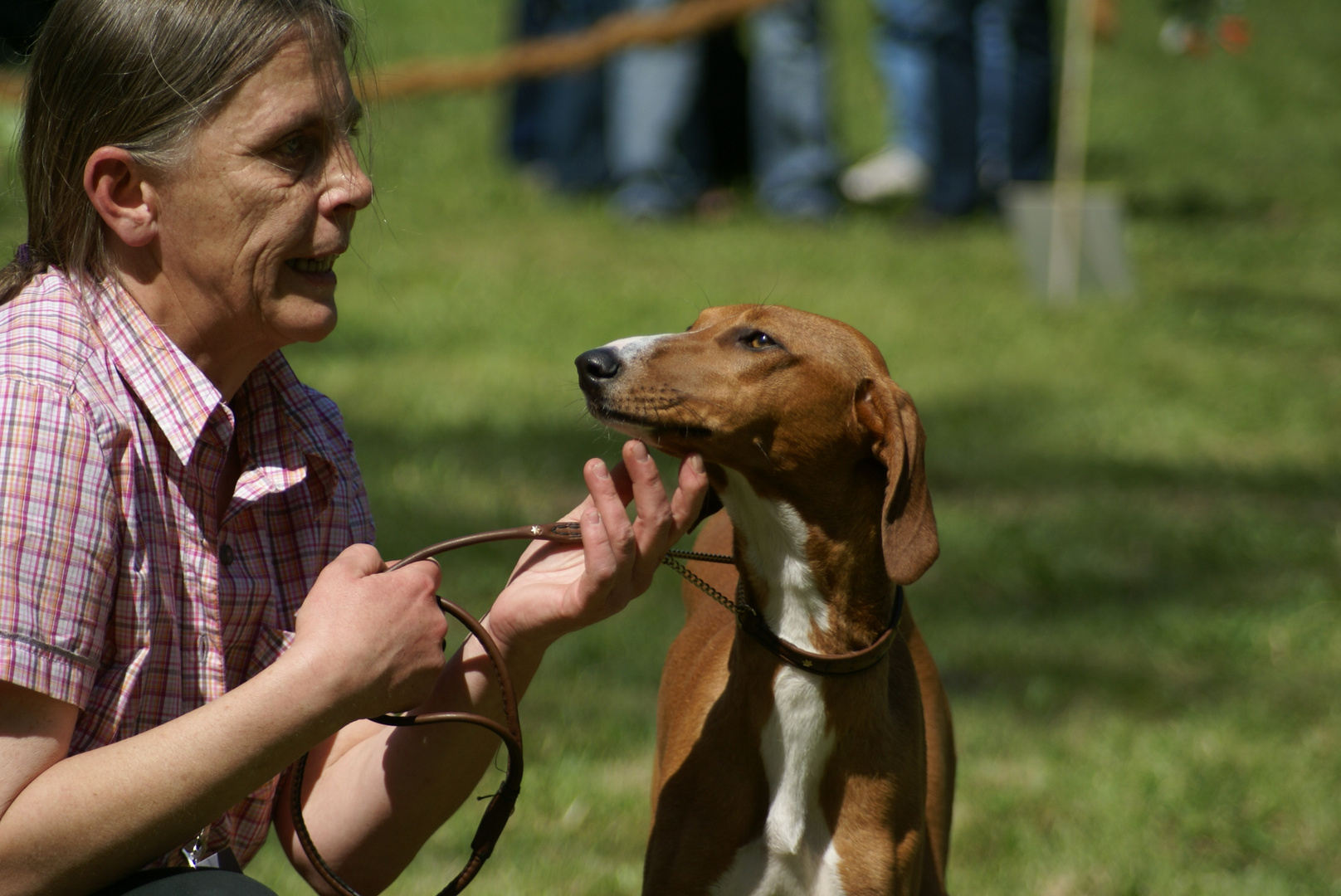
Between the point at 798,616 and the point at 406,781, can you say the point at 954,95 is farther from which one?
the point at 406,781

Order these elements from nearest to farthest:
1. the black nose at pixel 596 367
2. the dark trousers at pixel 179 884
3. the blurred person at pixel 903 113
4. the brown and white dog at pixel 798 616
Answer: the dark trousers at pixel 179 884 < the black nose at pixel 596 367 < the brown and white dog at pixel 798 616 < the blurred person at pixel 903 113

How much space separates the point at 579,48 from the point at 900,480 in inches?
318

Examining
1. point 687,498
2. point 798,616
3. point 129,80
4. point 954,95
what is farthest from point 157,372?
point 954,95

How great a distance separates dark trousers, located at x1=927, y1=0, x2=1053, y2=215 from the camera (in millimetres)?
9930

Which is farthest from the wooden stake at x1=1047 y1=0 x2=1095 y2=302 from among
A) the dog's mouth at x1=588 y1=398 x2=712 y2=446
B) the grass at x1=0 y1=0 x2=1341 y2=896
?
the dog's mouth at x1=588 y1=398 x2=712 y2=446

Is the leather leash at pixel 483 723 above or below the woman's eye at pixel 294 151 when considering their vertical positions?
below

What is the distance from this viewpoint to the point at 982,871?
3.33 meters

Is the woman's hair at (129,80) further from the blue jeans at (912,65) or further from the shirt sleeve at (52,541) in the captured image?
the blue jeans at (912,65)

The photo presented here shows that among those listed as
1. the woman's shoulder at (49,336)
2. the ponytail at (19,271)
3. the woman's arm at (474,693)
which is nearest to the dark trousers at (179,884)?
the woman's arm at (474,693)

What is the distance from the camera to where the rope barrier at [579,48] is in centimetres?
953

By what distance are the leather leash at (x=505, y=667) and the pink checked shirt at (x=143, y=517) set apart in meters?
0.21

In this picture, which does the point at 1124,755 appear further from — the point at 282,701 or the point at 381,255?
the point at 381,255

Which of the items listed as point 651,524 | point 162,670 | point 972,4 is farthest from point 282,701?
point 972,4

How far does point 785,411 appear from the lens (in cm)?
230
